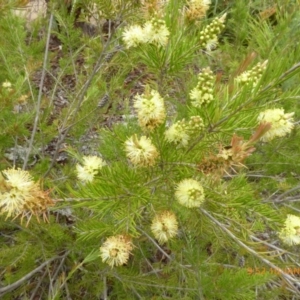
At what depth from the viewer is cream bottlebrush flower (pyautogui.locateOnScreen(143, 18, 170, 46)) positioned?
0.94 m

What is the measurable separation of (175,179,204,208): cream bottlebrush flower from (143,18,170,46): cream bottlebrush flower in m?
0.32

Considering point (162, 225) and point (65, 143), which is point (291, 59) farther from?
point (65, 143)

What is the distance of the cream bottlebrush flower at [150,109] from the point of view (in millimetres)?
888

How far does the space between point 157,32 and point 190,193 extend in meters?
0.37

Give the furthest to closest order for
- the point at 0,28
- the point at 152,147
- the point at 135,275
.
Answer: the point at 0,28 → the point at 135,275 → the point at 152,147

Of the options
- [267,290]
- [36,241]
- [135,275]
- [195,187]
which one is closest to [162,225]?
Answer: [195,187]

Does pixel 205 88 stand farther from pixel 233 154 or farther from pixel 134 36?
pixel 134 36

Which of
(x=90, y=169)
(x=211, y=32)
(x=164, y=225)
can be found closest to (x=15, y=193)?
(x=90, y=169)

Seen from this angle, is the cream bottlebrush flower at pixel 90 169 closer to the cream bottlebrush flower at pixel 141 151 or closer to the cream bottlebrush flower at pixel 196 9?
the cream bottlebrush flower at pixel 141 151

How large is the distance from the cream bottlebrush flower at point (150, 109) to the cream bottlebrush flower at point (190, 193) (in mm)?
155

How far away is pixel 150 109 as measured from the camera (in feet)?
2.91

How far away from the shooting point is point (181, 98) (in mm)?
2062

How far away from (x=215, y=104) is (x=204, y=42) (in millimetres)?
210

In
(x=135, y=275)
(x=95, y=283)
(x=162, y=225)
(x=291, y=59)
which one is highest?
(x=291, y=59)
